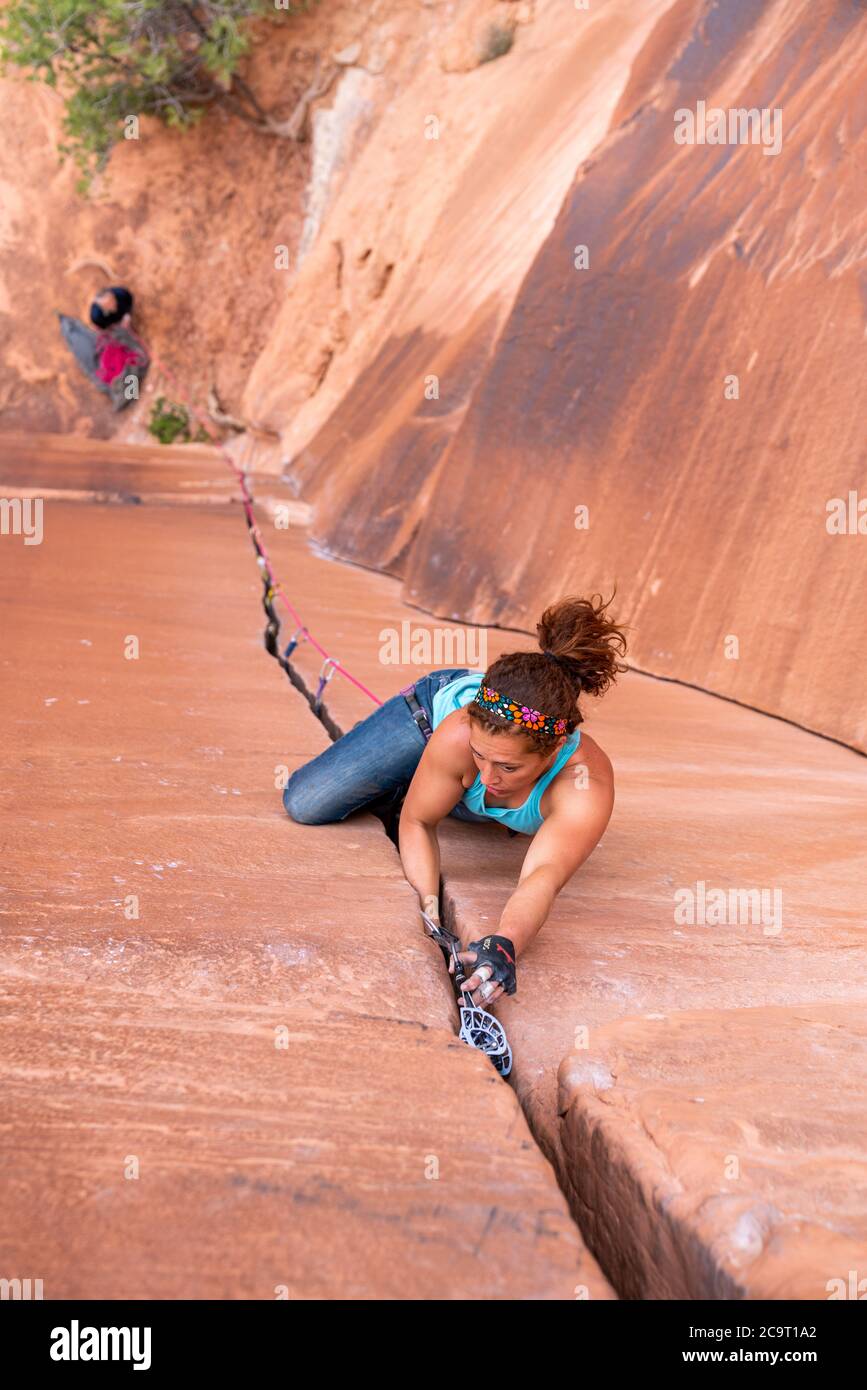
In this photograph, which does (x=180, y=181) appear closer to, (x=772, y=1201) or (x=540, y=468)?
(x=540, y=468)

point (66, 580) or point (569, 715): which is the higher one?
point (569, 715)

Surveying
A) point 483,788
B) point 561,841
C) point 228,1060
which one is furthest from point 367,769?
point 228,1060

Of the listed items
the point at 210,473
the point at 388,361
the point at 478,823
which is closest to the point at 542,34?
the point at 388,361

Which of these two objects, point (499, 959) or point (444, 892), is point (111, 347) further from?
point (499, 959)

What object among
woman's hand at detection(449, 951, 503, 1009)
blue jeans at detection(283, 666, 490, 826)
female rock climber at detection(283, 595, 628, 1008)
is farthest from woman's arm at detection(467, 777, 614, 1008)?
blue jeans at detection(283, 666, 490, 826)

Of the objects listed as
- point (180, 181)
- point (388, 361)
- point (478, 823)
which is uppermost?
point (180, 181)

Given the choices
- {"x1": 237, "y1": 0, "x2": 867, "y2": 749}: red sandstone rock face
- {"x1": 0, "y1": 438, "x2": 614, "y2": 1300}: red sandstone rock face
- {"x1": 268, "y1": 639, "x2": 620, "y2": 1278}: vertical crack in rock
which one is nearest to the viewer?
{"x1": 0, "y1": 438, "x2": 614, "y2": 1300}: red sandstone rock face

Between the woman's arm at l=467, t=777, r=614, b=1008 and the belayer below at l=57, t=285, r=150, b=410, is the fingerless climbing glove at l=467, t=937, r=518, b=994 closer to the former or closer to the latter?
the woman's arm at l=467, t=777, r=614, b=1008

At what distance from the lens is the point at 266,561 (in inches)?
235

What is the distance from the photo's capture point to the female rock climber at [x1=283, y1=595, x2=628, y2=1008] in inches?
79.3

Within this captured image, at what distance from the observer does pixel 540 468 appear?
17.6ft

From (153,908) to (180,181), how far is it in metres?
13.6

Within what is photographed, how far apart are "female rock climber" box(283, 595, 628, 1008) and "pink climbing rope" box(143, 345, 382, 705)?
1224mm

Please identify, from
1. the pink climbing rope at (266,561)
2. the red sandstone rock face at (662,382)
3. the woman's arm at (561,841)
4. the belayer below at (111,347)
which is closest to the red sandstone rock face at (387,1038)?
the woman's arm at (561,841)
